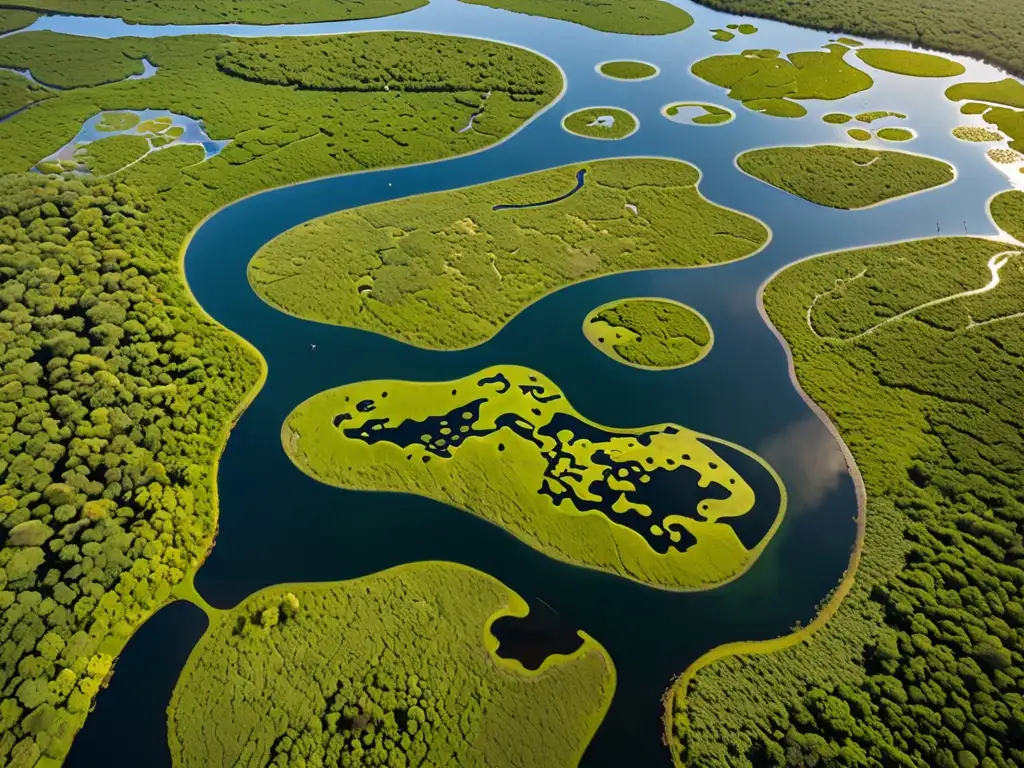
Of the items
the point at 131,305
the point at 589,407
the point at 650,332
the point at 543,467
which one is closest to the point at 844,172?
the point at 650,332

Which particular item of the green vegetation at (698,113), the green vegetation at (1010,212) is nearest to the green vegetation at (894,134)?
the green vegetation at (1010,212)

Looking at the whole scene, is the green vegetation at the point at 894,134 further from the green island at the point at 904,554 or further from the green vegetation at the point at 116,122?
the green vegetation at the point at 116,122

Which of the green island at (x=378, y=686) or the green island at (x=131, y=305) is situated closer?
the green island at (x=378, y=686)

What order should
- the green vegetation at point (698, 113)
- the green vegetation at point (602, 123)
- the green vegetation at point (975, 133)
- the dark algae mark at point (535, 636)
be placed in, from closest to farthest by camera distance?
the dark algae mark at point (535, 636)
the green vegetation at point (975, 133)
the green vegetation at point (602, 123)
the green vegetation at point (698, 113)

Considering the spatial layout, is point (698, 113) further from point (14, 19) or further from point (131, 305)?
A: point (14, 19)

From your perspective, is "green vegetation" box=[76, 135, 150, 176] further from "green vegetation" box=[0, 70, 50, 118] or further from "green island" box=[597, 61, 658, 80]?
"green island" box=[597, 61, 658, 80]

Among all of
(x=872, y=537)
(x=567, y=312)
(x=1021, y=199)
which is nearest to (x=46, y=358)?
(x=567, y=312)
